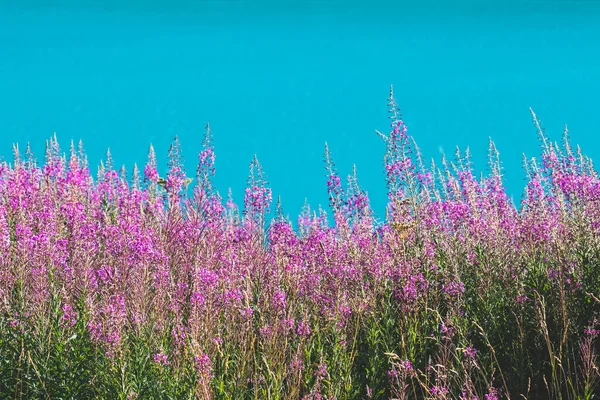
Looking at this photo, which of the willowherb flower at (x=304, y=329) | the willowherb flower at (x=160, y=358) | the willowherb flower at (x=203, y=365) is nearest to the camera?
the willowherb flower at (x=203, y=365)

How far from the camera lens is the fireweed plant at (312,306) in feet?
14.9

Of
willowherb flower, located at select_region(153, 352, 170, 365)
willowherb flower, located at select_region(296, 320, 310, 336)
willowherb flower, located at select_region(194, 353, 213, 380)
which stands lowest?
willowherb flower, located at select_region(194, 353, 213, 380)

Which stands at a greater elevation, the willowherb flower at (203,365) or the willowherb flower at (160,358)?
the willowherb flower at (160,358)

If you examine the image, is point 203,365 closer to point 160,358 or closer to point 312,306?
point 160,358

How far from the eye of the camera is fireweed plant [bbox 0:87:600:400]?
14.9 ft

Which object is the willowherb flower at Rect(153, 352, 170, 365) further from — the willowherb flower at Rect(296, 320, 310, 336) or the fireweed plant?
the willowherb flower at Rect(296, 320, 310, 336)

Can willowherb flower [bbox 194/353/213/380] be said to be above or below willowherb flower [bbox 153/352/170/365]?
below

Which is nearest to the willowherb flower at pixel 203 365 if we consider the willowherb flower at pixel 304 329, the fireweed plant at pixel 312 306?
the fireweed plant at pixel 312 306

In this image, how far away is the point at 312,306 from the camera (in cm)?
609

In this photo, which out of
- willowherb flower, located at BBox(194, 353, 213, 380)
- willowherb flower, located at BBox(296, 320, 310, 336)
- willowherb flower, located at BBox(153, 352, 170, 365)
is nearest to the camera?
willowherb flower, located at BBox(194, 353, 213, 380)

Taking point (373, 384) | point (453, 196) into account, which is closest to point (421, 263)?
point (373, 384)

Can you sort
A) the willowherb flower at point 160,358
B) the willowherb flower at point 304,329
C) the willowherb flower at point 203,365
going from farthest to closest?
the willowherb flower at point 304,329, the willowherb flower at point 160,358, the willowherb flower at point 203,365

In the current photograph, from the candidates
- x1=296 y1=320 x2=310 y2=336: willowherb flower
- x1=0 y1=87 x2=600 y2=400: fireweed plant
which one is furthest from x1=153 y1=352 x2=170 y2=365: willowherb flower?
x1=296 y1=320 x2=310 y2=336: willowherb flower

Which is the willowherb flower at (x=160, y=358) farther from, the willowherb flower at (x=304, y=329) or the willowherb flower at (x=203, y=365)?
the willowherb flower at (x=304, y=329)
